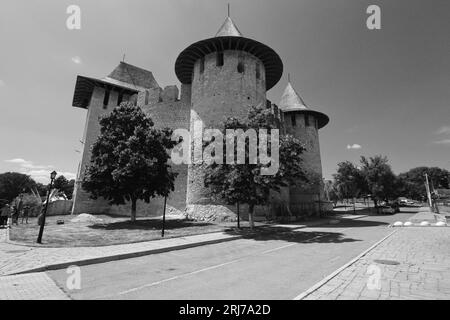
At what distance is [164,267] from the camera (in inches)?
274

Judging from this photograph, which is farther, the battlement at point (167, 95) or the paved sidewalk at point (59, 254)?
the battlement at point (167, 95)

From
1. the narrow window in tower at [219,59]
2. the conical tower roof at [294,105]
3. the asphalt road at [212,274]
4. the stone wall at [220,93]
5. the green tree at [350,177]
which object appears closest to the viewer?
the asphalt road at [212,274]

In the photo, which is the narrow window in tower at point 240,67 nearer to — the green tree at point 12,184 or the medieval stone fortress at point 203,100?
the medieval stone fortress at point 203,100

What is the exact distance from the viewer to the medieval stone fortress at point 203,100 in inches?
882

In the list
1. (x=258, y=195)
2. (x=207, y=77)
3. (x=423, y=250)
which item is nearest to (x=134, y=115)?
(x=207, y=77)

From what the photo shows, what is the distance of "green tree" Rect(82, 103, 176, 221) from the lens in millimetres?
16172

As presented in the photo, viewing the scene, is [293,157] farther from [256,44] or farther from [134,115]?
[256,44]

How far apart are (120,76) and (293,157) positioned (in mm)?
27475

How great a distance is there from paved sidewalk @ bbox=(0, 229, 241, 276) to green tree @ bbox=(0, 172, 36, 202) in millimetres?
64417

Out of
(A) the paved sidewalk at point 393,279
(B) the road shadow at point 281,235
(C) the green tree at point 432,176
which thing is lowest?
(B) the road shadow at point 281,235

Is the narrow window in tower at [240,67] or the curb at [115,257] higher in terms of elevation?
the narrow window in tower at [240,67]

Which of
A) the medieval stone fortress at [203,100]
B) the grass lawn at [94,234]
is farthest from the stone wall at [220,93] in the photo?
the grass lawn at [94,234]

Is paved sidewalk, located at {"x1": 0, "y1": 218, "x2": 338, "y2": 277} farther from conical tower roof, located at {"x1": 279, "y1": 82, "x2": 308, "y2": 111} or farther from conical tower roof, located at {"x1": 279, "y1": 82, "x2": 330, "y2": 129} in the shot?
conical tower roof, located at {"x1": 279, "y1": 82, "x2": 308, "y2": 111}

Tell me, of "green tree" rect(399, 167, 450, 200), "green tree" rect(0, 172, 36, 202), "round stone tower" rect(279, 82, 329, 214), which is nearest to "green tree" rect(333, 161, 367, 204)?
"round stone tower" rect(279, 82, 329, 214)
